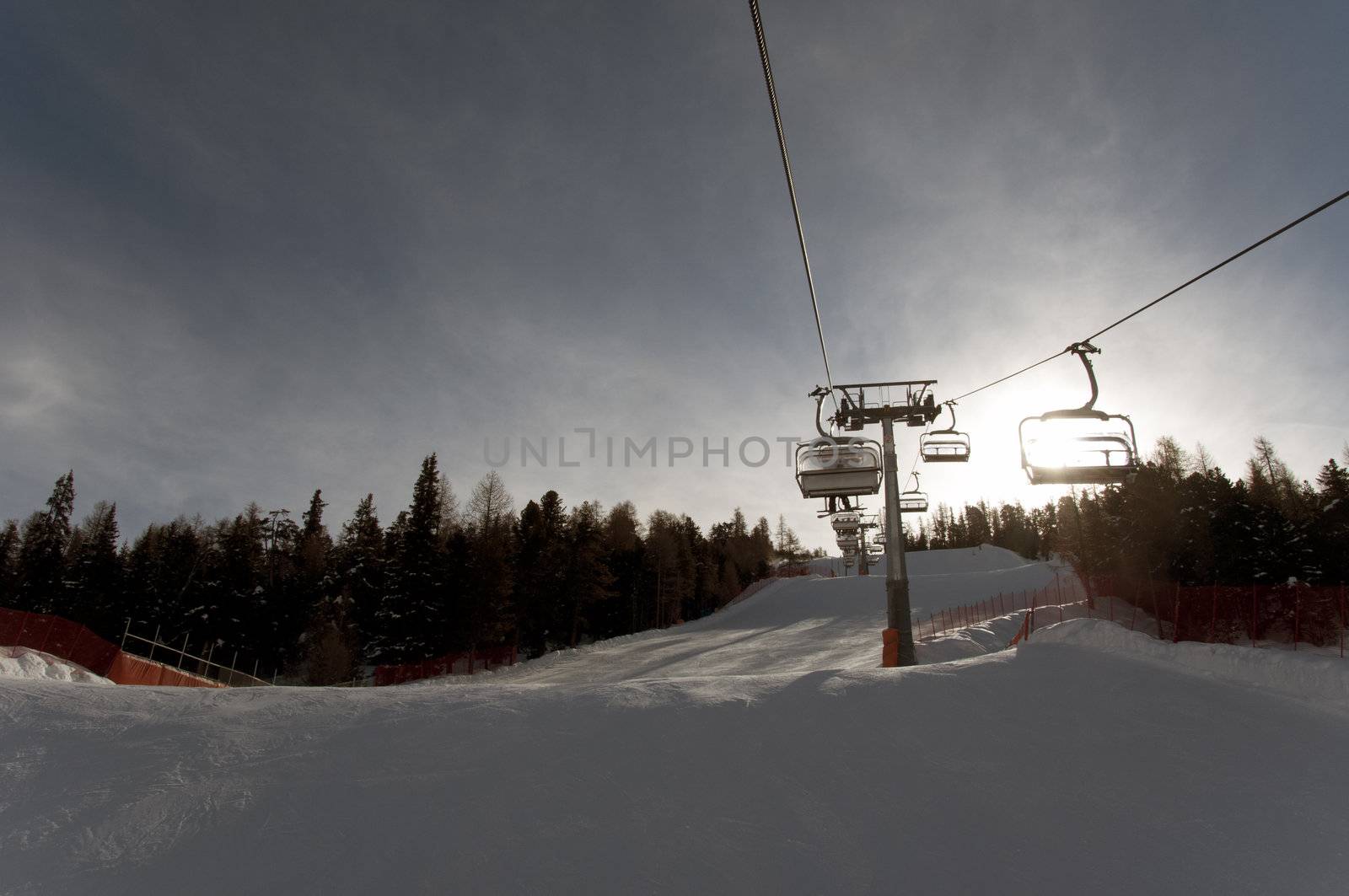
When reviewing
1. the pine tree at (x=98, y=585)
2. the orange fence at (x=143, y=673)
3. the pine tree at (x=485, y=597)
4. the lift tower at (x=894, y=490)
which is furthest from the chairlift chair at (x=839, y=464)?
the pine tree at (x=98, y=585)

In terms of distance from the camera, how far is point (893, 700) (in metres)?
8.34

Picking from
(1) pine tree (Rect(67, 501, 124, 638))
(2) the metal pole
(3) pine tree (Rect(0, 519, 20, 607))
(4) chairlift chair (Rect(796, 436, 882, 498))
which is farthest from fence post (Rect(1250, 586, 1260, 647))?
(3) pine tree (Rect(0, 519, 20, 607))

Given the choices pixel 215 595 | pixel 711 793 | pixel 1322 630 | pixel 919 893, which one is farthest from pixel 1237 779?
pixel 215 595

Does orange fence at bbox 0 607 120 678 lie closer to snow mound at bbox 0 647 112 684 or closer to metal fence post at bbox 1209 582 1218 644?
snow mound at bbox 0 647 112 684

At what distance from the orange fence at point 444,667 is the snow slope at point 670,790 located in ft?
73.1

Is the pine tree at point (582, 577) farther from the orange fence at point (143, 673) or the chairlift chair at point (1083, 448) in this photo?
the chairlift chair at point (1083, 448)

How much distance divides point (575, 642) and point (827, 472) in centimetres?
3702

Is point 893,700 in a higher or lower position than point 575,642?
higher

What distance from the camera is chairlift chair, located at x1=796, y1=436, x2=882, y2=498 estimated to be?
44.3 ft

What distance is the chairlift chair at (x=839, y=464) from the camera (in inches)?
532

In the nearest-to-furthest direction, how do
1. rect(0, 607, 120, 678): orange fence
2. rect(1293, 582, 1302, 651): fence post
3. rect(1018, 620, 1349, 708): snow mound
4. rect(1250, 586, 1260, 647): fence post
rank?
rect(1018, 620, 1349, 708): snow mound
rect(0, 607, 120, 678): orange fence
rect(1293, 582, 1302, 651): fence post
rect(1250, 586, 1260, 647): fence post

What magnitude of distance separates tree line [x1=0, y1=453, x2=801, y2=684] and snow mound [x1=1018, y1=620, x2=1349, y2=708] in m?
32.9

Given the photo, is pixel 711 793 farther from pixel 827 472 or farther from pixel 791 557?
pixel 791 557

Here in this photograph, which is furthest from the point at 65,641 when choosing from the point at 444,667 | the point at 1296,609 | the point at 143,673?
the point at 1296,609
